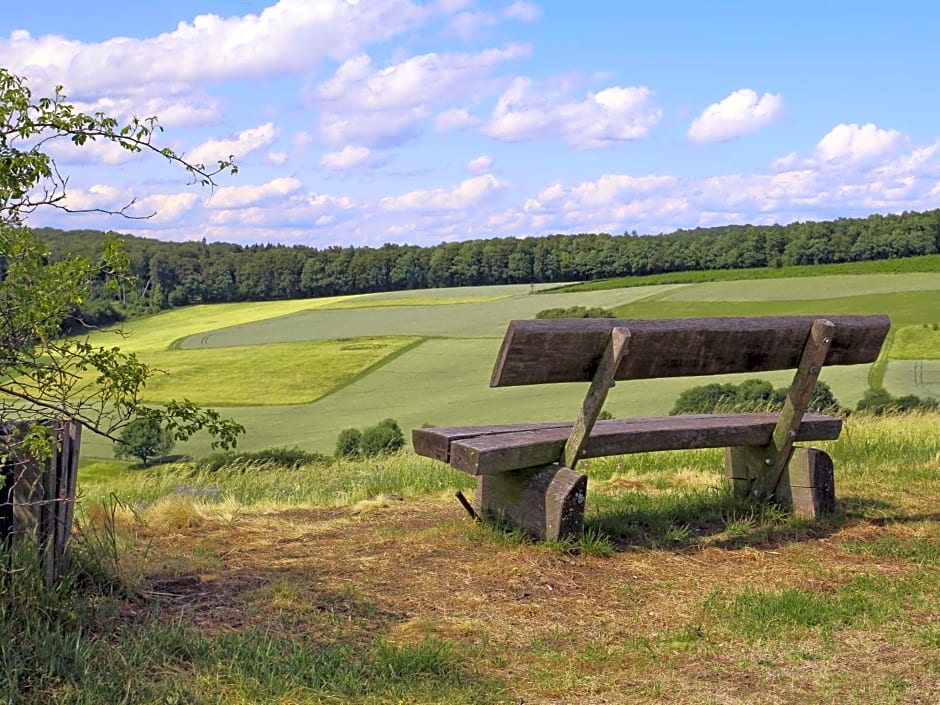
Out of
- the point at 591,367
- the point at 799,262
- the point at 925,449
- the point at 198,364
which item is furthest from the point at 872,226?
the point at 591,367

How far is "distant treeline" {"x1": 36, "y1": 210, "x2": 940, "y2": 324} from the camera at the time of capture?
201 feet

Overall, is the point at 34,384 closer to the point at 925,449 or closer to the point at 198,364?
the point at 925,449

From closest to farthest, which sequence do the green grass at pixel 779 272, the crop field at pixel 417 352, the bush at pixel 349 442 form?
the bush at pixel 349 442
the crop field at pixel 417 352
the green grass at pixel 779 272

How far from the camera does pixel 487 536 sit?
18.7 ft

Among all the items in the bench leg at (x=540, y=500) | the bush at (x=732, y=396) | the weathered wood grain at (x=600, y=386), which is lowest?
the bush at (x=732, y=396)

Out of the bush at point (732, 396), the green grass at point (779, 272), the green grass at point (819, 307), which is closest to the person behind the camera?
the bush at point (732, 396)

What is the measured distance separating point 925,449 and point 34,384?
701 centimetres

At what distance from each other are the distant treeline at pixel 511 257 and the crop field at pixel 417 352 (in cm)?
478

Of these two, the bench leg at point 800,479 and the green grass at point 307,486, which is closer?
the bench leg at point 800,479

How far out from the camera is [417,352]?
45719mm

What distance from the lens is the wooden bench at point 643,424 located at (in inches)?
210

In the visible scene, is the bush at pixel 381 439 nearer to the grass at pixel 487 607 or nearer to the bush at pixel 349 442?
the bush at pixel 349 442

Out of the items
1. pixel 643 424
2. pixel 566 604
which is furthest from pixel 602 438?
pixel 566 604

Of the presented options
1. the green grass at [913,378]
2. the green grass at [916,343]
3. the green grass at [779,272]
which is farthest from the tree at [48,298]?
the green grass at [779,272]
